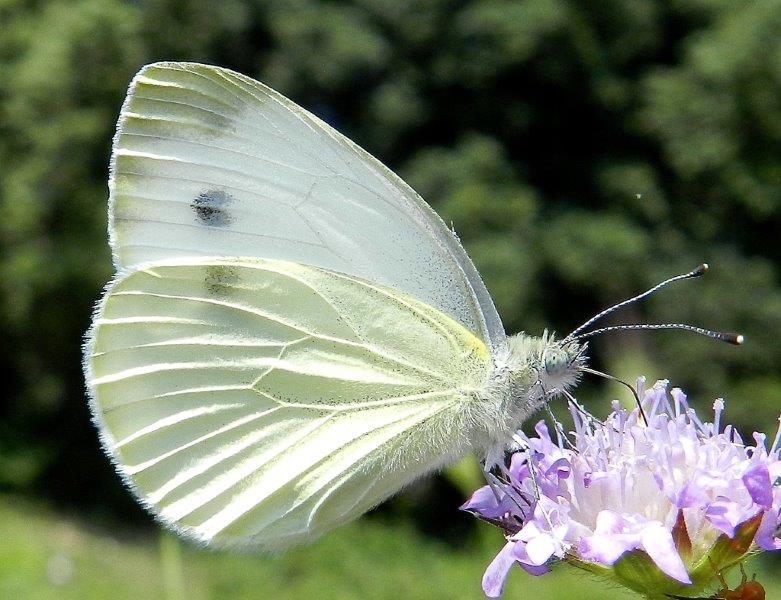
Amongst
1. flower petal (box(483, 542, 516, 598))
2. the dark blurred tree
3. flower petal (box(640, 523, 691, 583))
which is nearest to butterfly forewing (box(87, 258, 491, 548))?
flower petal (box(483, 542, 516, 598))

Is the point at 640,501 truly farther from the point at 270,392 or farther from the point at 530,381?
the point at 270,392

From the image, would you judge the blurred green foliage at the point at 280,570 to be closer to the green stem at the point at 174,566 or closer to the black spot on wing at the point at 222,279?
the green stem at the point at 174,566

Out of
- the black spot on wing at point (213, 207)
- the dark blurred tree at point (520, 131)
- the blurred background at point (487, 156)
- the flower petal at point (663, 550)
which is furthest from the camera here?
the dark blurred tree at point (520, 131)

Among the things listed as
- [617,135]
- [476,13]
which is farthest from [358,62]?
[617,135]

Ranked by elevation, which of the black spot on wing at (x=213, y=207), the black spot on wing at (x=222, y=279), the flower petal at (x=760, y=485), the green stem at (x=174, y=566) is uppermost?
the flower petal at (x=760, y=485)

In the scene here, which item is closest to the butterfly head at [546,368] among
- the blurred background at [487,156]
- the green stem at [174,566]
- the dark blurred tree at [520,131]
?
the green stem at [174,566]

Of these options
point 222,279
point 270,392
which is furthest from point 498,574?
point 222,279
